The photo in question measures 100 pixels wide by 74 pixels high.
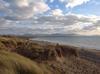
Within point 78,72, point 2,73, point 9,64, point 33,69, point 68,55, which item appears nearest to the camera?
point 2,73

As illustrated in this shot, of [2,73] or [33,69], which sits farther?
[33,69]

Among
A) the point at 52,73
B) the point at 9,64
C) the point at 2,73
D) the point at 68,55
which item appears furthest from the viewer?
the point at 68,55

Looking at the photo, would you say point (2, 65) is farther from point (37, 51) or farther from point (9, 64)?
point (37, 51)

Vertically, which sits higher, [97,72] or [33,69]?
Result: [33,69]

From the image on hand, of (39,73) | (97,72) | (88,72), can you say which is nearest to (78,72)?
(88,72)

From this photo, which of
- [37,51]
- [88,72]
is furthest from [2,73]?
[88,72]

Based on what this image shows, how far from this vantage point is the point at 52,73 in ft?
59.0

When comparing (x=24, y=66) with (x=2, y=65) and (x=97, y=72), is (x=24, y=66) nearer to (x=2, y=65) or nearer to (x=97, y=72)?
(x=2, y=65)

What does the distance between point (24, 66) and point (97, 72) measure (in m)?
12.6

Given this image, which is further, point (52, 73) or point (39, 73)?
point (52, 73)

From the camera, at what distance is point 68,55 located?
97.6 ft

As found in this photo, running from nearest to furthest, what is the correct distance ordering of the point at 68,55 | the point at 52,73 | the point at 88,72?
the point at 52,73 < the point at 88,72 < the point at 68,55

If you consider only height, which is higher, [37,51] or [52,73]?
[37,51]

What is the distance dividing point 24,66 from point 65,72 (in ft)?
20.7
